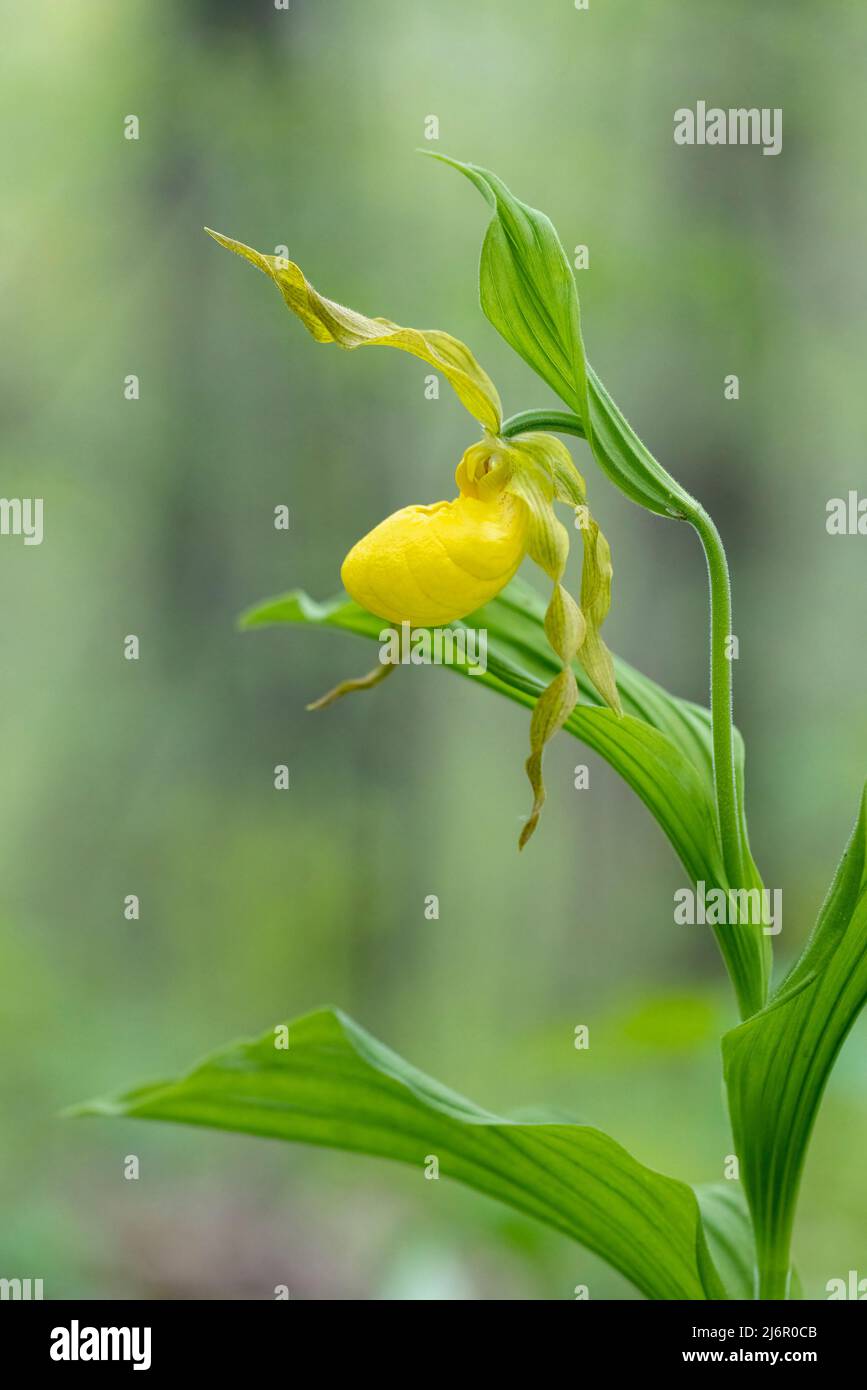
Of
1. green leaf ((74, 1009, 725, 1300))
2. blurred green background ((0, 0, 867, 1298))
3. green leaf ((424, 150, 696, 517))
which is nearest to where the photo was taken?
green leaf ((424, 150, 696, 517))

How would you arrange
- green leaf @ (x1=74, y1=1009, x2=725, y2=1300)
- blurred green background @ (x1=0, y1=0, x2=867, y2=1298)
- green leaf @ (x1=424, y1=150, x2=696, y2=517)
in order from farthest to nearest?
blurred green background @ (x1=0, y1=0, x2=867, y2=1298) < green leaf @ (x1=74, y1=1009, x2=725, y2=1300) < green leaf @ (x1=424, y1=150, x2=696, y2=517)

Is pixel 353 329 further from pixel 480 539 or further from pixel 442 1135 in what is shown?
pixel 442 1135

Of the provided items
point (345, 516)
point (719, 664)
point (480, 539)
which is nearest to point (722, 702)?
point (719, 664)

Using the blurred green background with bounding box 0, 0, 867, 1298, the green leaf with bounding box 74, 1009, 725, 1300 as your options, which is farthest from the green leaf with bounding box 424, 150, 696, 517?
the blurred green background with bounding box 0, 0, 867, 1298

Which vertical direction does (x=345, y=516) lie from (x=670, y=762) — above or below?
above

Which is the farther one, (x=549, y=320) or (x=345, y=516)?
(x=345, y=516)

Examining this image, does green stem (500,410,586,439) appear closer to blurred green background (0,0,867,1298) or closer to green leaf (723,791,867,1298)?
green leaf (723,791,867,1298)
